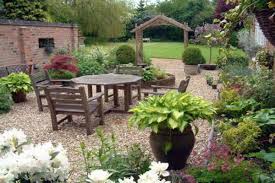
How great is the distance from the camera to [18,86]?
8.91 m

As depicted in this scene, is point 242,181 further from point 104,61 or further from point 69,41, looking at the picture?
point 69,41

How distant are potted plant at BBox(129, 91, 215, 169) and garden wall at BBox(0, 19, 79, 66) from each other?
8.36 meters

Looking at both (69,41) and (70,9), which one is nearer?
(69,41)

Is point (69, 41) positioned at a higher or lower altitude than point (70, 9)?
lower

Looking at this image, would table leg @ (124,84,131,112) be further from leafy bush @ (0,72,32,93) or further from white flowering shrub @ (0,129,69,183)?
white flowering shrub @ (0,129,69,183)

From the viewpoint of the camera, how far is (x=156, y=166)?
1546 millimetres

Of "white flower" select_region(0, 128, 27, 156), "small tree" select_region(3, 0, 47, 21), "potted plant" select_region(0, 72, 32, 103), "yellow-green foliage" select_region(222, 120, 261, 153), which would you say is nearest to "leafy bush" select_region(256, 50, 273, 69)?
"yellow-green foliage" select_region(222, 120, 261, 153)

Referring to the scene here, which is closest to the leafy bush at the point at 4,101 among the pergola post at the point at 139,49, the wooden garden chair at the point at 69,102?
the wooden garden chair at the point at 69,102

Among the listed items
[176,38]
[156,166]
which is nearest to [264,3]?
[156,166]

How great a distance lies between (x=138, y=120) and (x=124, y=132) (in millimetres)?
2087

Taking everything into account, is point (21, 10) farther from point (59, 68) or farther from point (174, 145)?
point (174, 145)

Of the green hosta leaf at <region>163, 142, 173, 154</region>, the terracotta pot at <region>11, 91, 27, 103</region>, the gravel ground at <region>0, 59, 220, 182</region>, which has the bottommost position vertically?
the gravel ground at <region>0, 59, 220, 182</region>

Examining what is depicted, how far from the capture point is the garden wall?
445 inches

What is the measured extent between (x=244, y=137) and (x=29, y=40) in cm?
1000
